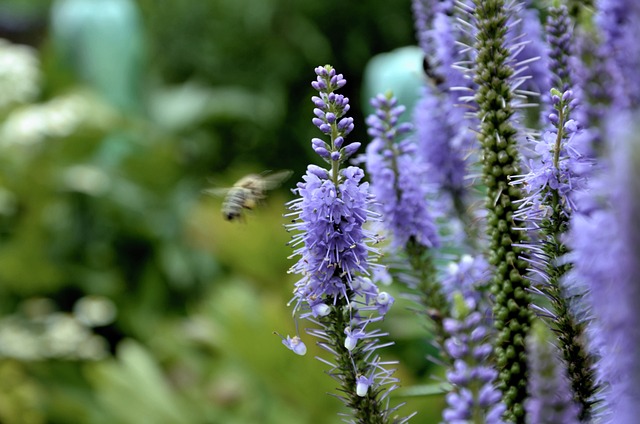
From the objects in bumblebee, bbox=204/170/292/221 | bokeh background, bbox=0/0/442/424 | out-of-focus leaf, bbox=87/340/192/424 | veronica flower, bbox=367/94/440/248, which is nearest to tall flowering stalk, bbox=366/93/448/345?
veronica flower, bbox=367/94/440/248

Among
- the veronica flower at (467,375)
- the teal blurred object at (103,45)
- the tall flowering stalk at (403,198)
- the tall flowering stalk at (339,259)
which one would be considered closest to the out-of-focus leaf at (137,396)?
the tall flowering stalk at (403,198)

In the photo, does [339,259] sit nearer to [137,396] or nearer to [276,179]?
[276,179]

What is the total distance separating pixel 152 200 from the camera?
11.8 ft

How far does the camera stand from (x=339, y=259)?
0.55 meters

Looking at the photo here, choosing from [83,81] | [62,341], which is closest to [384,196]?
[62,341]

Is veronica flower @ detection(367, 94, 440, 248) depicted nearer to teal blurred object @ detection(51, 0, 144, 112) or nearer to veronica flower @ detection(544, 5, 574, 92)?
veronica flower @ detection(544, 5, 574, 92)

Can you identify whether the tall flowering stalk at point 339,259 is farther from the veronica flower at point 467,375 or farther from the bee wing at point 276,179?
the bee wing at point 276,179

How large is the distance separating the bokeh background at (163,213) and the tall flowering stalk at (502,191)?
0.74m

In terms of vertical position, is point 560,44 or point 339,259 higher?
point 560,44

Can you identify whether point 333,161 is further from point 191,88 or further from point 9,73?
point 191,88

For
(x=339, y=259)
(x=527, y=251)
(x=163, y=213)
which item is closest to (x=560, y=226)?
(x=527, y=251)

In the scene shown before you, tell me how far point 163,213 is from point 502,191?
3.07 m

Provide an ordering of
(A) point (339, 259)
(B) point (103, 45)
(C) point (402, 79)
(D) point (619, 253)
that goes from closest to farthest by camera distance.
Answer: (D) point (619, 253) < (A) point (339, 259) < (C) point (402, 79) < (B) point (103, 45)

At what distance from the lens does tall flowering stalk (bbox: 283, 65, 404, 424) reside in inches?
21.7
